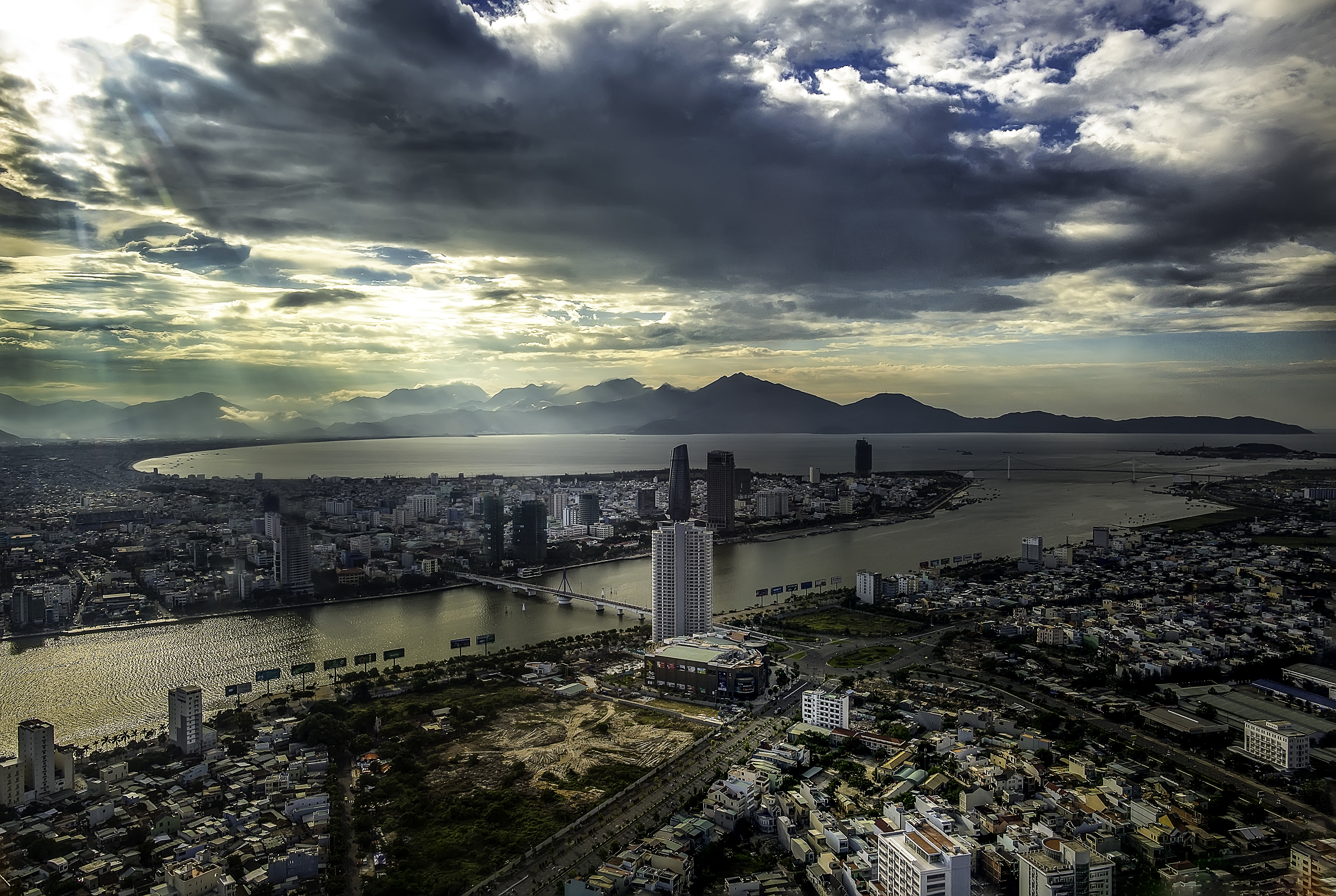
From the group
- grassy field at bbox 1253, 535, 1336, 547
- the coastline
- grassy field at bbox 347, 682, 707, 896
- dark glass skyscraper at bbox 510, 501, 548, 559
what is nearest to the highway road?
grassy field at bbox 347, 682, 707, 896

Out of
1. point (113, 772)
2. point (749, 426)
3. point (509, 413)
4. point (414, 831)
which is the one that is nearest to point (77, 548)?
point (113, 772)

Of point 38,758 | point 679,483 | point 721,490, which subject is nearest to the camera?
point 38,758

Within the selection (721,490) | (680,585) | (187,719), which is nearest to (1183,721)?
(680,585)

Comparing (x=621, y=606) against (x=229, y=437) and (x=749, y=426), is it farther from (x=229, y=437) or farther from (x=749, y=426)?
(x=749, y=426)

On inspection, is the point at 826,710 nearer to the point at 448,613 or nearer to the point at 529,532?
the point at 448,613

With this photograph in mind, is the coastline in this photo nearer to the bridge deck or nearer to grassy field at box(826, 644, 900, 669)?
the bridge deck
